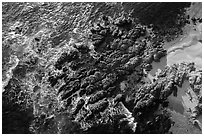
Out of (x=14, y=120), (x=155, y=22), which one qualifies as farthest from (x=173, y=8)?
(x=14, y=120)

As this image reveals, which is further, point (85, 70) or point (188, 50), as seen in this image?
point (188, 50)

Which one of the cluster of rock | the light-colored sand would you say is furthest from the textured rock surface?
the light-colored sand

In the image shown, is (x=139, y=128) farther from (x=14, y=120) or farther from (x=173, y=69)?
(x=14, y=120)

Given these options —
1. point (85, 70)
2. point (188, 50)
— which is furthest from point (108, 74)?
point (188, 50)

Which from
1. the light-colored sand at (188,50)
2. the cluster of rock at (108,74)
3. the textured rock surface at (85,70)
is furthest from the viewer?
the light-colored sand at (188,50)

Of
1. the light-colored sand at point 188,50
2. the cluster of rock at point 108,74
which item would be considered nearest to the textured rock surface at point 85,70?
the cluster of rock at point 108,74

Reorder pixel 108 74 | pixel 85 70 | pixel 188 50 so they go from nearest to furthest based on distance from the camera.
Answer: pixel 108 74 → pixel 85 70 → pixel 188 50

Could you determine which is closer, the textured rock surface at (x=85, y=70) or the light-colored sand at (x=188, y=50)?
the textured rock surface at (x=85, y=70)

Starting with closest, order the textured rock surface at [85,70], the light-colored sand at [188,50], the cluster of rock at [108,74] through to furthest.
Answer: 1. the textured rock surface at [85,70]
2. the cluster of rock at [108,74]
3. the light-colored sand at [188,50]

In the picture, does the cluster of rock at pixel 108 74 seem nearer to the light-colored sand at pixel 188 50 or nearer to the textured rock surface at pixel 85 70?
the textured rock surface at pixel 85 70

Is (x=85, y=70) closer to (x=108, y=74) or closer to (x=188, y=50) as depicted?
(x=108, y=74)

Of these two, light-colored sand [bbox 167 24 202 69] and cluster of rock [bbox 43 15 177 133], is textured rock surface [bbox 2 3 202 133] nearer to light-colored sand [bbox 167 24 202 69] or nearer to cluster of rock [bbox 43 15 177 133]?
cluster of rock [bbox 43 15 177 133]
